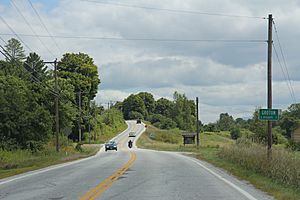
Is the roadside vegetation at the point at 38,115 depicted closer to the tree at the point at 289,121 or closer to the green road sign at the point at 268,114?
the green road sign at the point at 268,114

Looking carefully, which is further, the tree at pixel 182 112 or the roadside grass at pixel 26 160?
the tree at pixel 182 112

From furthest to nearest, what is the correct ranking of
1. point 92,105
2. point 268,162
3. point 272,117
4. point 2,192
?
1. point 92,105
2. point 272,117
3. point 268,162
4. point 2,192

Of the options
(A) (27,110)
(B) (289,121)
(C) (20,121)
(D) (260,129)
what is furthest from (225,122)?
(C) (20,121)

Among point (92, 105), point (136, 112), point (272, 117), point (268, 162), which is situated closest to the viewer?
point (268, 162)

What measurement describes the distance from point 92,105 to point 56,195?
9689cm

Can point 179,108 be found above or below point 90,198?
above

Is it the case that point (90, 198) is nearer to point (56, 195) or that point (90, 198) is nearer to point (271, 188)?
point (56, 195)

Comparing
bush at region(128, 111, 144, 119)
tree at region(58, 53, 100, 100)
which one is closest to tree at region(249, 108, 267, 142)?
tree at region(58, 53, 100, 100)

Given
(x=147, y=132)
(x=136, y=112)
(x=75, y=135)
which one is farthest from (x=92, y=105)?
(x=136, y=112)

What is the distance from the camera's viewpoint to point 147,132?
130m

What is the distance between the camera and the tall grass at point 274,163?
642 inches

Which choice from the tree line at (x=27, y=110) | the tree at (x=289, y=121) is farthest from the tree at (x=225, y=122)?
the tree line at (x=27, y=110)

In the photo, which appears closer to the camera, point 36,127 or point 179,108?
point 36,127

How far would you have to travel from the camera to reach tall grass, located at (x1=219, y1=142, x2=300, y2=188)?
53.5ft
